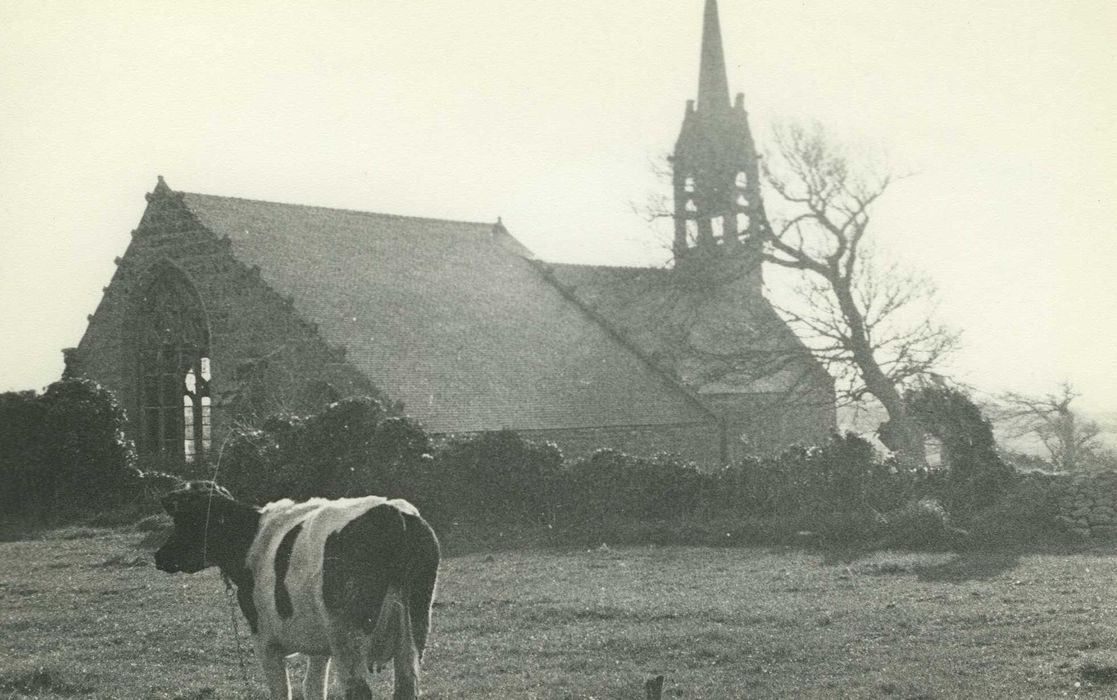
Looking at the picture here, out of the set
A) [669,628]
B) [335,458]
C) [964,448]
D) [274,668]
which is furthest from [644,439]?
[274,668]

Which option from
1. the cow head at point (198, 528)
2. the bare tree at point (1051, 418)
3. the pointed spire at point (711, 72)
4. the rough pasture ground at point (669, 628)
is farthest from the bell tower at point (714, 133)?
the cow head at point (198, 528)

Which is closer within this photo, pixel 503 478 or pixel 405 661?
pixel 405 661

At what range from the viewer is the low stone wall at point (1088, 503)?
20562 mm

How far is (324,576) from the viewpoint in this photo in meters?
7.59

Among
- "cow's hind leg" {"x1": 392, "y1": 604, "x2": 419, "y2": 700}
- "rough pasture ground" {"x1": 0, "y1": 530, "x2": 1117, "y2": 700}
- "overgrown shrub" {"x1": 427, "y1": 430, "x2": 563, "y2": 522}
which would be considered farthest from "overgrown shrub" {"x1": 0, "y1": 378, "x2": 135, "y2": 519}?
"cow's hind leg" {"x1": 392, "y1": 604, "x2": 419, "y2": 700}

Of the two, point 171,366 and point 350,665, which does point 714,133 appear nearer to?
point 171,366

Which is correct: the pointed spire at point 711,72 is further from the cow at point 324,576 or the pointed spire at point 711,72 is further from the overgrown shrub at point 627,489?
the cow at point 324,576

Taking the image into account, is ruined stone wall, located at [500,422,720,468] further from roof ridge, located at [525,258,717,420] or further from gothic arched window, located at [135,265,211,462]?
gothic arched window, located at [135,265,211,462]

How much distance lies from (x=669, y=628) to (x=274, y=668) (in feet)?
19.5

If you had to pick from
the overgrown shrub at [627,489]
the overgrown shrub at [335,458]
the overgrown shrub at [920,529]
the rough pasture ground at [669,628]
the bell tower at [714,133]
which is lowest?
the rough pasture ground at [669,628]

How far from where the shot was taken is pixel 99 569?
1834 cm

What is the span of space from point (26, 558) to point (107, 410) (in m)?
7.23

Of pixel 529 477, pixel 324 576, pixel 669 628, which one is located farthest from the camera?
pixel 529 477

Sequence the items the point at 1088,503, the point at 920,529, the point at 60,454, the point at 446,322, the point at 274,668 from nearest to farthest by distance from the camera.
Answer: the point at 274,668 → the point at 920,529 → the point at 1088,503 → the point at 60,454 → the point at 446,322
